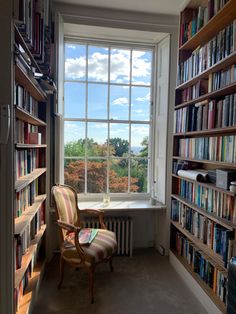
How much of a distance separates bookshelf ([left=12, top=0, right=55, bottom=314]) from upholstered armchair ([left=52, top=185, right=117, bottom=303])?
8.2 inches

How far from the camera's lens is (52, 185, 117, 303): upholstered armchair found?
2.09m

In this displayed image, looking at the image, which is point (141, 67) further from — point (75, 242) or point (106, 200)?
point (75, 242)

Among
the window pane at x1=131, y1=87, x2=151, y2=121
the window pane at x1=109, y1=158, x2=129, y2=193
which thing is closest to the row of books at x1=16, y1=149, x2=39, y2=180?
the window pane at x1=109, y1=158, x2=129, y2=193

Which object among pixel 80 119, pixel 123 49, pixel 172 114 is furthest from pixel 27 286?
pixel 123 49

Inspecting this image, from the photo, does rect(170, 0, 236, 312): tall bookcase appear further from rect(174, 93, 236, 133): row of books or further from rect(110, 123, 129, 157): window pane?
rect(110, 123, 129, 157): window pane

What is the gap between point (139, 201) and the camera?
10.3ft

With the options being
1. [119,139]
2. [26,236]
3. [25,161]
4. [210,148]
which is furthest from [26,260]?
[119,139]

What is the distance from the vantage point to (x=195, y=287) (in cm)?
218

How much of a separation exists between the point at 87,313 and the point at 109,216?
3.77 feet

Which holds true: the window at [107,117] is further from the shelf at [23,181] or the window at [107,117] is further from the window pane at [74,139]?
the shelf at [23,181]

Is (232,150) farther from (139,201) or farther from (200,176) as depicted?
(139,201)

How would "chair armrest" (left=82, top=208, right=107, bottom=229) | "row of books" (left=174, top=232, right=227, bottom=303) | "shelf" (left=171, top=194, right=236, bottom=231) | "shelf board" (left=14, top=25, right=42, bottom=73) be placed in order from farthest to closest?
"chair armrest" (left=82, top=208, right=107, bottom=229) < "row of books" (left=174, top=232, right=227, bottom=303) < "shelf" (left=171, top=194, right=236, bottom=231) < "shelf board" (left=14, top=25, right=42, bottom=73)

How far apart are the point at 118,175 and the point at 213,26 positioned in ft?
6.28

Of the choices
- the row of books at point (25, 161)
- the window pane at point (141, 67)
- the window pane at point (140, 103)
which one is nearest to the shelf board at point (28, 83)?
the row of books at point (25, 161)
